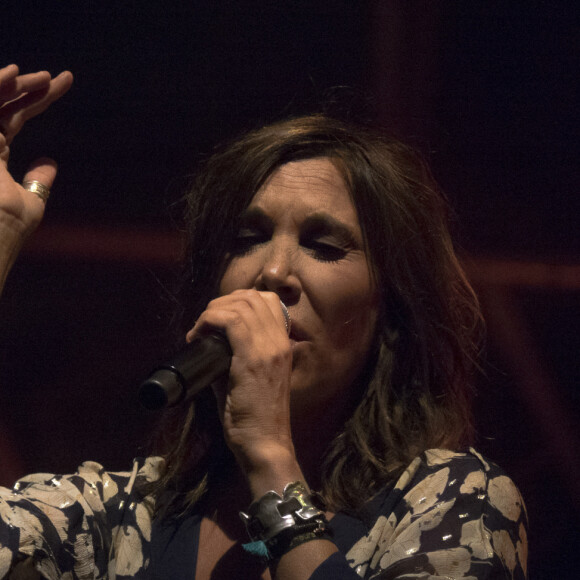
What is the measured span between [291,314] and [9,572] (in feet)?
1.84

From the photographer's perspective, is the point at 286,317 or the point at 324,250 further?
the point at 324,250

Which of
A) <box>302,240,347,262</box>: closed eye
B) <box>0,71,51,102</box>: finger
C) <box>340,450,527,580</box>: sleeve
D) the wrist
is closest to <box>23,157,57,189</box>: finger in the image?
<box>0,71,51,102</box>: finger

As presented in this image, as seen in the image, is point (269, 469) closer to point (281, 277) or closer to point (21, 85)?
point (281, 277)

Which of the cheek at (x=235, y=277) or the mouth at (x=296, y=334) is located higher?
the cheek at (x=235, y=277)

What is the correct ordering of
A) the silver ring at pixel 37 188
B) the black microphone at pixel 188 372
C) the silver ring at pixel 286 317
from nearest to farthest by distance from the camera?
the black microphone at pixel 188 372
the silver ring at pixel 286 317
the silver ring at pixel 37 188

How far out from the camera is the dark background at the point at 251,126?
156cm

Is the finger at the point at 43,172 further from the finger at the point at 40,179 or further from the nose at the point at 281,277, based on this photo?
the nose at the point at 281,277

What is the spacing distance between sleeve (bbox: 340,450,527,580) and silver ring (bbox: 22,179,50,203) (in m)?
0.73

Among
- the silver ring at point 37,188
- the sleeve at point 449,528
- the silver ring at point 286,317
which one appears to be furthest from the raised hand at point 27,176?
the sleeve at point 449,528

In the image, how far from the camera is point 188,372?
3.21 feet

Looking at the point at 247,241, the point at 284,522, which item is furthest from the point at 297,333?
the point at 284,522

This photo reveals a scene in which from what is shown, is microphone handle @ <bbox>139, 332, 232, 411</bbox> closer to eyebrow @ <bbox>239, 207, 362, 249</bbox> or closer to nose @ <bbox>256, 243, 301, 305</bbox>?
nose @ <bbox>256, 243, 301, 305</bbox>

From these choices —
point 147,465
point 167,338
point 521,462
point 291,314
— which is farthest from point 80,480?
point 521,462

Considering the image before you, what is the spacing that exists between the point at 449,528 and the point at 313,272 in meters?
0.43
